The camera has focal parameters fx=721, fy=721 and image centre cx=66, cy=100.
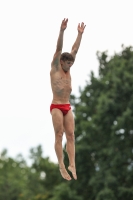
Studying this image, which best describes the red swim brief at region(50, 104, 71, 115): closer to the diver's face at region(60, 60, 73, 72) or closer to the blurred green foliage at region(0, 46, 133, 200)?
the diver's face at region(60, 60, 73, 72)

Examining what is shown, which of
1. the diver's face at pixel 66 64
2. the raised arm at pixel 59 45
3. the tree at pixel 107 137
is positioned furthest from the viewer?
the tree at pixel 107 137

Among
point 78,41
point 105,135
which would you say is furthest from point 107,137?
point 78,41

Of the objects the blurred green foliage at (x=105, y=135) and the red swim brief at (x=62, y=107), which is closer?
the red swim brief at (x=62, y=107)

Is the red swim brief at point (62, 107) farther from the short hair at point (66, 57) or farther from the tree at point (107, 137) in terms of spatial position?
the tree at point (107, 137)

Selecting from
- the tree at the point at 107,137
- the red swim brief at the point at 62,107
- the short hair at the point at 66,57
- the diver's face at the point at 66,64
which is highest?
the short hair at the point at 66,57

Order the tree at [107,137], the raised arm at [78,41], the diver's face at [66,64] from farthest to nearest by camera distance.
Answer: the tree at [107,137], the raised arm at [78,41], the diver's face at [66,64]

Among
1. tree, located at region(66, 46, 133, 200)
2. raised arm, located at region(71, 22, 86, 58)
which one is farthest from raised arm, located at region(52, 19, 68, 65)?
tree, located at region(66, 46, 133, 200)

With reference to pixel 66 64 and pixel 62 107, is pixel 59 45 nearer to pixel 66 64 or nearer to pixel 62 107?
pixel 66 64

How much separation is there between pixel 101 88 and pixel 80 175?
290 inches

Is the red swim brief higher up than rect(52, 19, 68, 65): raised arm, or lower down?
lower down

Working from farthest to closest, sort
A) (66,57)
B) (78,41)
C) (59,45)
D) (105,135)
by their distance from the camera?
1. (105,135)
2. (78,41)
3. (66,57)
4. (59,45)

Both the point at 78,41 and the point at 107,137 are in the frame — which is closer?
the point at 78,41

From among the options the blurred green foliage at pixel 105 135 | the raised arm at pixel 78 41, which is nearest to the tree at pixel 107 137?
the blurred green foliage at pixel 105 135

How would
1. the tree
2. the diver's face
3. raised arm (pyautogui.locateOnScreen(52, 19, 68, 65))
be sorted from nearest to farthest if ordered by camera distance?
raised arm (pyautogui.locateOnScreen(52, 19, 68, 65)) → the diver's face → the tree
